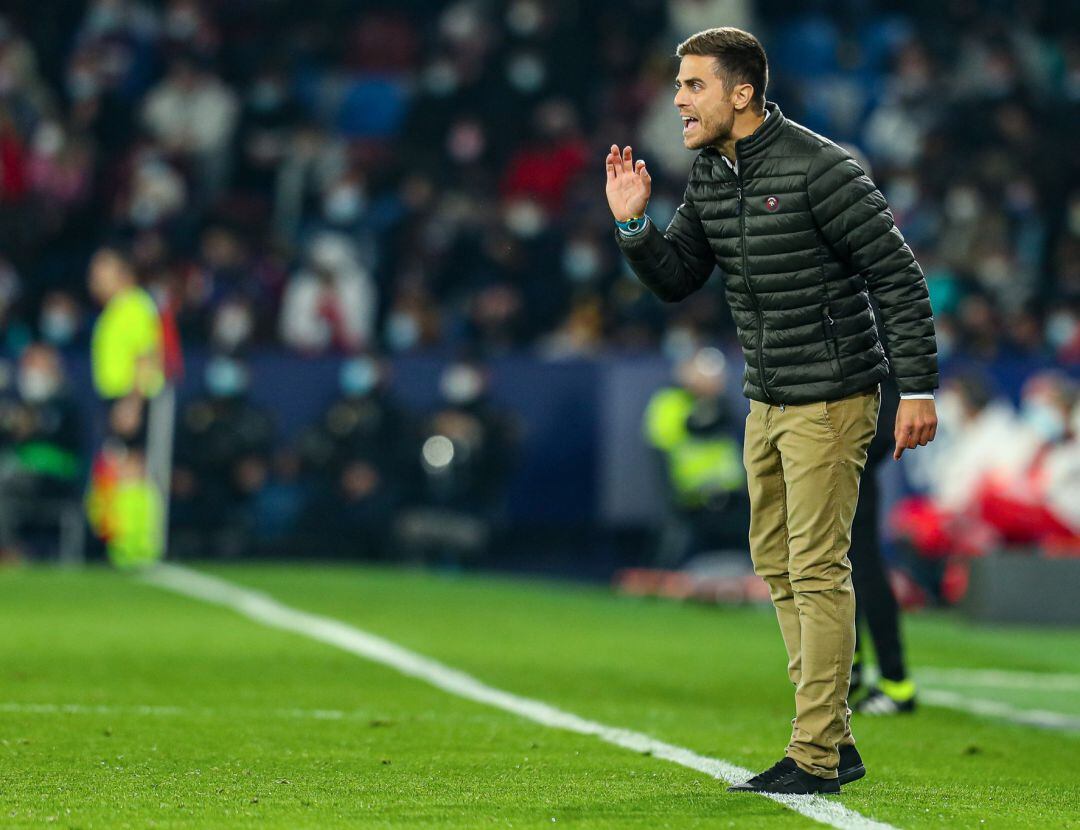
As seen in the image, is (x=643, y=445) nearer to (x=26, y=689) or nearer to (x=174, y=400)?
(x=174, y=400)

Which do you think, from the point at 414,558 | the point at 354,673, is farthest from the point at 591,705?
the point at 414,558

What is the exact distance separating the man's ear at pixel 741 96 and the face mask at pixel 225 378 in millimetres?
13103

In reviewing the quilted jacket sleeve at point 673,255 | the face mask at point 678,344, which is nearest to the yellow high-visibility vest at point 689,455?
the face mask at point 678,344

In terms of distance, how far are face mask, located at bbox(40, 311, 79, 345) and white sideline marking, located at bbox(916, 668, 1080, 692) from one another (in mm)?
10485

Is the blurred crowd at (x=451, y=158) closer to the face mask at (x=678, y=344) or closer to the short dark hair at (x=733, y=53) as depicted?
the face mask at (x=678, y=344)

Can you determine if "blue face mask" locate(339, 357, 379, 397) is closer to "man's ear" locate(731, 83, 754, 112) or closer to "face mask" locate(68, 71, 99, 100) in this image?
"face mask" locate(68, 71, 99, 100)

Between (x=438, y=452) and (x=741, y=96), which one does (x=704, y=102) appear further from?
(x=438, y=452)

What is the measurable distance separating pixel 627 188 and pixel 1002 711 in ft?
13.2

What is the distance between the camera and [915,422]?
18.7 feet

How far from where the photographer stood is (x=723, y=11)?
77.2ft

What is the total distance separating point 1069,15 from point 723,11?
15.9 feet

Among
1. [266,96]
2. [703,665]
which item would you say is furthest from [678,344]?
[703,665]

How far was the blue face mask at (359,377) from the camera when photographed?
18.8 meters

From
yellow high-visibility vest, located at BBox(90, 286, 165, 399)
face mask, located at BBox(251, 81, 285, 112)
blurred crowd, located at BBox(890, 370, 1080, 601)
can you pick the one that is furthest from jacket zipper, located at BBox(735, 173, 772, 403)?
face mask, located at BBox(251, 81, 285, 112)
